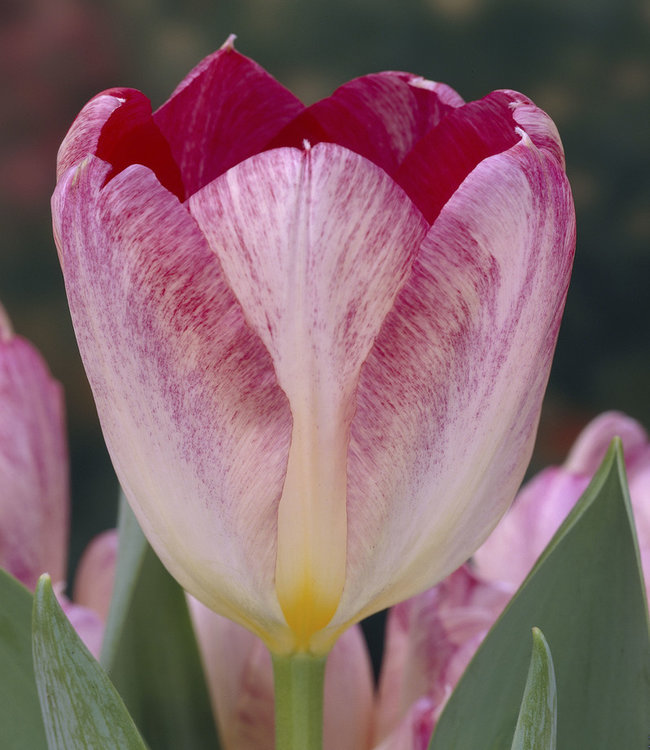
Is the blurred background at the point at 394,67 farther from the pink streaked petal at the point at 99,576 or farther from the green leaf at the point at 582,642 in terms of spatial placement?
the green leaf at the point at 582,642

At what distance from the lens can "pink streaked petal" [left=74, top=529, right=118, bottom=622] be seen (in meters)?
0.29

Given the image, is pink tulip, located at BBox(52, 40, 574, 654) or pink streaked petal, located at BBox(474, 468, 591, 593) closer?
pink tulip, located at BBox(52, 40, 574, 654)

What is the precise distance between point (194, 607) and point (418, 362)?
13 cm

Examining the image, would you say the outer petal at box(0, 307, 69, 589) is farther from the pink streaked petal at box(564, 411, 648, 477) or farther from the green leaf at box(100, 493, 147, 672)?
the pink streaked petal at box(564, 411, 648, 477)

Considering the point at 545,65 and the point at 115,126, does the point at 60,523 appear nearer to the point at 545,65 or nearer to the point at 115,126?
the point at 115,126

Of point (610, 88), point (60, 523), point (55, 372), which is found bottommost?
point (55, 372)

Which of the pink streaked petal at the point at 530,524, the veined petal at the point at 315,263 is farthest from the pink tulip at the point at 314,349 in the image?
Answer: the pink streaked petal at the point at 530,524

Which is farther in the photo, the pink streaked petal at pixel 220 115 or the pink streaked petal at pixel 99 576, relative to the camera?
the pink streaked petal at pixel 99 576

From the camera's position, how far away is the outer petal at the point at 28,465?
228mm

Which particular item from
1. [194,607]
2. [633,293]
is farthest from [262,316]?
[633,293]

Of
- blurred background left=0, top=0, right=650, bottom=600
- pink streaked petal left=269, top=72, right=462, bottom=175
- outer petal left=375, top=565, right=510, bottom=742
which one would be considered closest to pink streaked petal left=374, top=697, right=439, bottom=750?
outer petal left=375, top=565, right=510, bottom=742

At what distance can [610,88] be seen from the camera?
2.89ft

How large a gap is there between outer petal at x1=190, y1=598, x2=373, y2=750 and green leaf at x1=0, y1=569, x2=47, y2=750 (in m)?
0.06

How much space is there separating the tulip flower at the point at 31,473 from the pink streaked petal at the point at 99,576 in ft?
0.16
